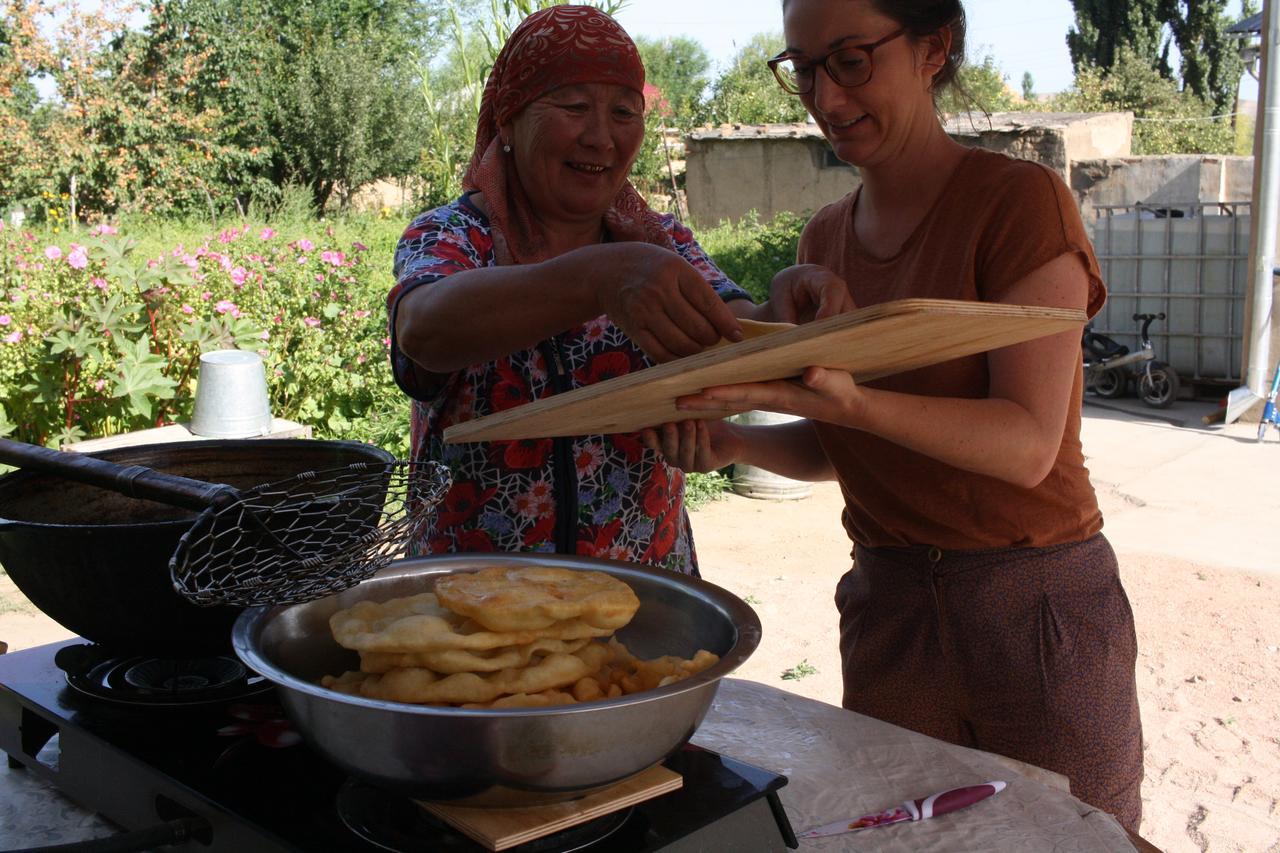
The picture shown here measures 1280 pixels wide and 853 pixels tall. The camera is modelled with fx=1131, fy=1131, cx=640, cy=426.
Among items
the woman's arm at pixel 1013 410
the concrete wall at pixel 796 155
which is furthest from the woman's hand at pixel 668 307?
the concrete wall at pixel 796 155

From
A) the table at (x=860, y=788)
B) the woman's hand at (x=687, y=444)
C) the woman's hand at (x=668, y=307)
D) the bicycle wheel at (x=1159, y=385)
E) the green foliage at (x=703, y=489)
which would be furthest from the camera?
the bicycle wheel at (x=1159, y=385)

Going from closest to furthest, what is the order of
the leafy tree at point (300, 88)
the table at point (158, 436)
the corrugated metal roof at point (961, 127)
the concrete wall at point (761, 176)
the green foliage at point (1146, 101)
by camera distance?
1. the table at point (158, 436)
2. the corrugated metal roof at point (961, 127)
3. the concrete wall at point (761, 176)
4. the leafy tree at point (300, 88)
5. the green foliage at point (1146, 101)

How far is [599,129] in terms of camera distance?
6.27 feet

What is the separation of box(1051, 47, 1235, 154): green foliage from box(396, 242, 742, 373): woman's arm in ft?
81.5

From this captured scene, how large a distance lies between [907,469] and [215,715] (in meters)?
1.16

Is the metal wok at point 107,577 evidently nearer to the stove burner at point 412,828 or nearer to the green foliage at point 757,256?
the stove burner at point 412,828

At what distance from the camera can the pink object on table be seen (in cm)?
150

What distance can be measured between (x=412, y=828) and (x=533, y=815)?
15 centimetres

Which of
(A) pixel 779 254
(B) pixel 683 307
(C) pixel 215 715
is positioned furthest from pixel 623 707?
(A) pixel 779 254

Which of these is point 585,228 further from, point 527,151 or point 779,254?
point 779,254

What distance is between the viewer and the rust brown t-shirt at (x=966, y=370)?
5.78 feet

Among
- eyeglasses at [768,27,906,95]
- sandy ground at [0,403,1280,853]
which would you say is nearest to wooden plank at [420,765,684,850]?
eyeglasses at [768,27,906,95]

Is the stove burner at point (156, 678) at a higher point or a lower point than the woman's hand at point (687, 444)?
lower

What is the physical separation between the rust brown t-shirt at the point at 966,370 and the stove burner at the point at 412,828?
915 mm
